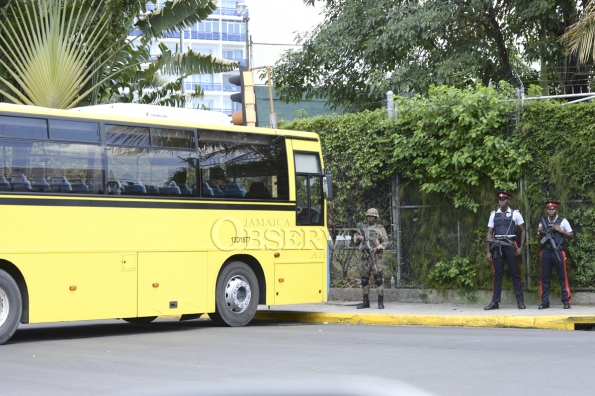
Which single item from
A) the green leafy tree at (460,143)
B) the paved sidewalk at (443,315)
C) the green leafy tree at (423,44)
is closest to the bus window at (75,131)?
the paved sidewalk at (443,315)

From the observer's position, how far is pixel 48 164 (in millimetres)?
12125

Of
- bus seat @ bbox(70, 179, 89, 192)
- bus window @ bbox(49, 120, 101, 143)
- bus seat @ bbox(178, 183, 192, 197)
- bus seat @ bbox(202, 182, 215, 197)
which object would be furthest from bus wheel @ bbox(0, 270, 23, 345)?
bus seat @ bbox(202, 182, 215, 197)

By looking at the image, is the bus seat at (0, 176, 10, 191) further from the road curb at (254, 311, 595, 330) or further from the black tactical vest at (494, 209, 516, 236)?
the black tactical vest at (494, 209, 516, 236)

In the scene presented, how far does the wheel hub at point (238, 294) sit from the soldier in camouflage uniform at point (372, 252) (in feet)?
9.21

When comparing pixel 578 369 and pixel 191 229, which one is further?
pixel 191 229

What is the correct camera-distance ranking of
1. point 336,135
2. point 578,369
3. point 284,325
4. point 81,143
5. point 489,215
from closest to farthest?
1. point 578,369
2. point 81,143
3. point 284,325
4. point 489,215
5. point 336,135

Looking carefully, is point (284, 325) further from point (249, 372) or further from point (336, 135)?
point (249, 372)

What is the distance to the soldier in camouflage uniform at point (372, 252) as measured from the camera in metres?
16.6

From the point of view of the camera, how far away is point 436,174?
17047 millimetres

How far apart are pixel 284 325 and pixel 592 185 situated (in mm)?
5934

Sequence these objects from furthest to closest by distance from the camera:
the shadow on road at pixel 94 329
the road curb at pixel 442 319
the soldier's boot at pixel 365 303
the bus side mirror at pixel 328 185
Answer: the soldier's boot at pixel 365 303
the bus side mirror at pixel 328 185
the road curb at pixel 442 319
the shadow on road at pixel 94 329

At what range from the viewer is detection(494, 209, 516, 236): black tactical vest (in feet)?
→ 51.1

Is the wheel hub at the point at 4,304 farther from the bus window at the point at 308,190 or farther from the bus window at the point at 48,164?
the bus window at the point at 308,190

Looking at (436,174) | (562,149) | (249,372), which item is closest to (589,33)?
(562,149)
